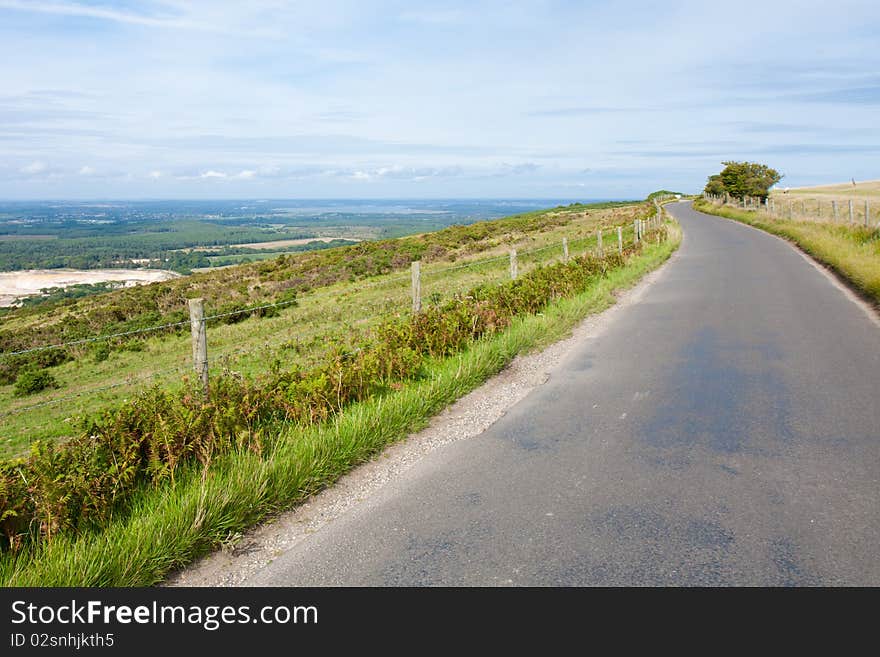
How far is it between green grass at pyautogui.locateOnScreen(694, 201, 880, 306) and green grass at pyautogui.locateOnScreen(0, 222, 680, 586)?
11.1m

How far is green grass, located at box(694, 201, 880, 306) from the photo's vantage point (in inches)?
594

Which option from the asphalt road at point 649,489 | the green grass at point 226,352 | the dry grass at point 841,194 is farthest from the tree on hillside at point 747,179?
the asphalt road at point 649,489

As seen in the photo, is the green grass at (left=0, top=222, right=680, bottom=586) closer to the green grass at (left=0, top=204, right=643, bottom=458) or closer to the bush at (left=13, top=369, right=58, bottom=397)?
the green grass at (left=0, top=204, right=643, bottom=458)

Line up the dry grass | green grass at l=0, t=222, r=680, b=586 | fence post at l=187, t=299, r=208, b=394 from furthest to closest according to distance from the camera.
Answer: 1. the dry grass
2. fence post at l=187, t=299, r=208, b=394
3. green grass at l=0, t=222, r=680, b=586

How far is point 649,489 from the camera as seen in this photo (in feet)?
16.2

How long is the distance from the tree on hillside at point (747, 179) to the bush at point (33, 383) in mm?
76472

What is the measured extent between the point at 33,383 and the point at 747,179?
79493 millimetres

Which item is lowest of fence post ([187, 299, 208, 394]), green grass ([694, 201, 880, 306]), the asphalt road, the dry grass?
the asphalt road

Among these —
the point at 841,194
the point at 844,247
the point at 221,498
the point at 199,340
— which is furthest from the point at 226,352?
the point at 841,194

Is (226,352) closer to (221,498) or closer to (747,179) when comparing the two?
(221,498)

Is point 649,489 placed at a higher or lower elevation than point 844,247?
lower

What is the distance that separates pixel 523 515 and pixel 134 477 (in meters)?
2.83

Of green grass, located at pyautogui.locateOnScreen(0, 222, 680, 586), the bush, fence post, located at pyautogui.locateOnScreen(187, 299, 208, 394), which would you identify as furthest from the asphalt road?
the bush
